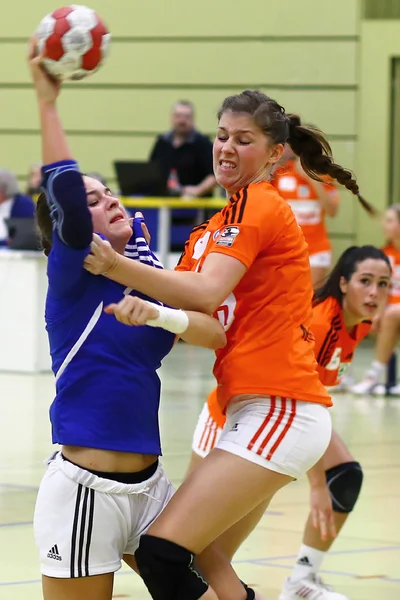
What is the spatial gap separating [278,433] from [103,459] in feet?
1.64

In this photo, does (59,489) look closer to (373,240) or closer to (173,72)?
(373,240)

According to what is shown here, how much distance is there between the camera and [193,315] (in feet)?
10.5

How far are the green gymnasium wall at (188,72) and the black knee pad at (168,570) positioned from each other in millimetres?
11206

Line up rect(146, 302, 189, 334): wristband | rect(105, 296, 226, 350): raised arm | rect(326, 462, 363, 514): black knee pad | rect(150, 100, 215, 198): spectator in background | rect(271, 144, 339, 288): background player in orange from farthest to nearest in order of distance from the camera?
rect(150, 100, 215, 198): spectator in background → rect(271, 144, 339, 288): background player in orange → rect(326, 462, 363, 514): black knee pad → rect(146, 302, 189, 334): wristband → rect(105, 296, 226, 350): raised arm

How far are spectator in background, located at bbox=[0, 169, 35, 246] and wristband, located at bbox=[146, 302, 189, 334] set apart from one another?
940cm

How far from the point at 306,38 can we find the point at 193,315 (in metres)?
11.6

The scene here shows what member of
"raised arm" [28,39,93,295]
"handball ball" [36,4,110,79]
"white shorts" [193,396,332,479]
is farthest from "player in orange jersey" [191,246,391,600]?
"handball ball" [36,4,110,79]

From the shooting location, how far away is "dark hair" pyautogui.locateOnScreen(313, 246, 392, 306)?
→ 526cm

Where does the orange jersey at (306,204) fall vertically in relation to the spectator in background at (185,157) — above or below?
below

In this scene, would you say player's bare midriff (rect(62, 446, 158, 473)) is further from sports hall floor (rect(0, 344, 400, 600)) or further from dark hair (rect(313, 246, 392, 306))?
dark hair (rect(313, 246, 392, 306))

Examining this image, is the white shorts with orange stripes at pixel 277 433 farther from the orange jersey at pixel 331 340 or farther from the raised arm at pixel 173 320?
the orange jersey at pixel 331 340

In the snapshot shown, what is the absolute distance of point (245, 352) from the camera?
11.2ft

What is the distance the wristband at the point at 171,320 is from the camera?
3.09 metres

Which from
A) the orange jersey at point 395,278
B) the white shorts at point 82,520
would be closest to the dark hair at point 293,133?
the white shorts at point 82,520
